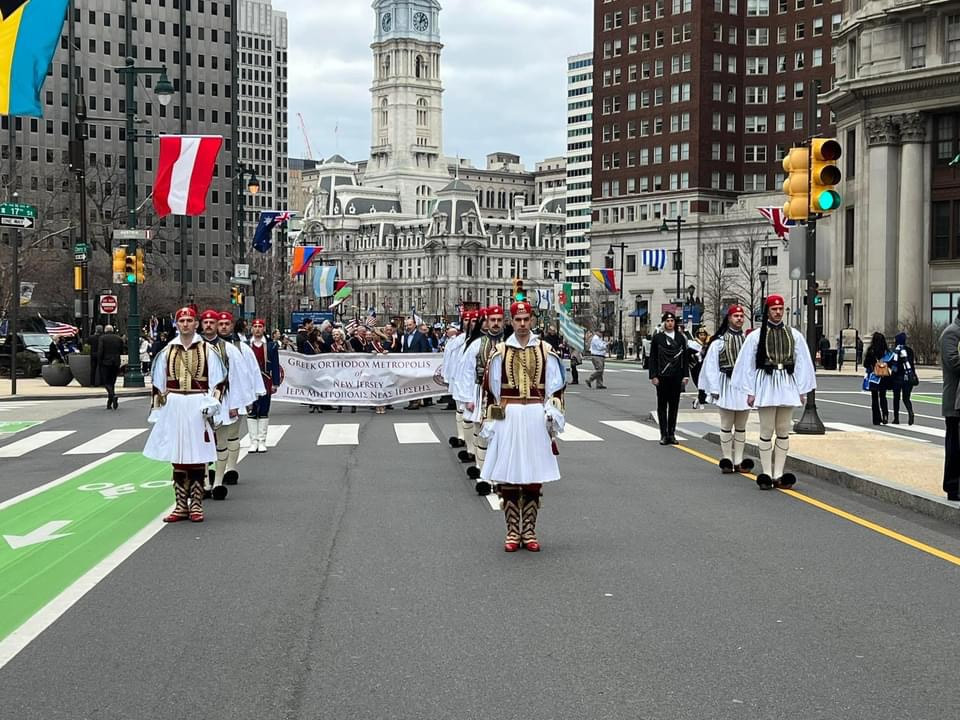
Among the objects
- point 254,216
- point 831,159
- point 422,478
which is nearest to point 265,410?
point 422,478

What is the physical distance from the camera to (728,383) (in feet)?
50.1

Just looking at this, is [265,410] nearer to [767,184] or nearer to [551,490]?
[551,490]

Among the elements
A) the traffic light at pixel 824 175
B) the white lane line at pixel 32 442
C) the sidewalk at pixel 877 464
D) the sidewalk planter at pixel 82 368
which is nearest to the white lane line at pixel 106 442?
the white lane line at pixel 32 442

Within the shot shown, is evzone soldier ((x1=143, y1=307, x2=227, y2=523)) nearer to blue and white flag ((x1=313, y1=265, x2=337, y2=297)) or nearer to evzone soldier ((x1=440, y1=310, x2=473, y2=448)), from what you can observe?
evzone soldier ((x1=440, y1=310, x2=473, y2=448))

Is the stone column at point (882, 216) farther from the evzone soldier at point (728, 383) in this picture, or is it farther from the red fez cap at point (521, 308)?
the red fez cap at point (521, 308)

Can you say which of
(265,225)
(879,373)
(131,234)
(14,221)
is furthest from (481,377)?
(265,225)

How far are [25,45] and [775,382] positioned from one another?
13.5 meters

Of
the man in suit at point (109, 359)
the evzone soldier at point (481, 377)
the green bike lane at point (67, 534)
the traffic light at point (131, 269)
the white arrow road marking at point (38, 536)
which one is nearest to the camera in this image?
the green bike lane at point (67, 534)

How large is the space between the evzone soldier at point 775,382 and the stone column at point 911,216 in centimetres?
5122

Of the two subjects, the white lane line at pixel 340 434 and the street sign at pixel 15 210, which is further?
the street sign at pixel 15 210

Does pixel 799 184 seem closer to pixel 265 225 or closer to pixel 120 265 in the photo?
pixel 120 265

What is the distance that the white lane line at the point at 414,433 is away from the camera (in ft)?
66.8

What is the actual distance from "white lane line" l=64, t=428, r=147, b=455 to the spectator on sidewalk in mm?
13193

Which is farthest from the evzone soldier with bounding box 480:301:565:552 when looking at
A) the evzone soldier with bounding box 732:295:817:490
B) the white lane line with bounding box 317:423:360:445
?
the white lane line with bounding box 317:423:360:445
